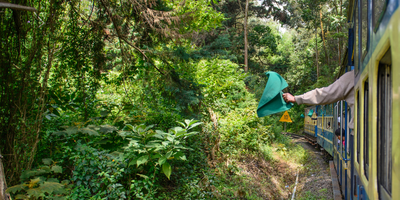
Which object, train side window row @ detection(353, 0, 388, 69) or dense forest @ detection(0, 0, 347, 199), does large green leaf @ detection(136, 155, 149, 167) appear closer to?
dense forest @ detection(0, 0, 347, 199)

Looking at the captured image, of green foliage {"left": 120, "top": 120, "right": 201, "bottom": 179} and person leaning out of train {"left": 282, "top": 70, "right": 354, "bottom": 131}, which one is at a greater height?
person leaning out of train {"left": 282, "top": 70, "right": 354, "bottom": 131}

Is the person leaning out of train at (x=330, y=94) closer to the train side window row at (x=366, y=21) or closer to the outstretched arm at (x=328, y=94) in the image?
the outstretched arm at (x=328, y=94)

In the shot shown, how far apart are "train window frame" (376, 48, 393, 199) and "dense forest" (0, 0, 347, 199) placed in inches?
109

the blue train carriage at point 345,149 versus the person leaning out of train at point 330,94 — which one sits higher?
the person leaning out of train at point 330,94

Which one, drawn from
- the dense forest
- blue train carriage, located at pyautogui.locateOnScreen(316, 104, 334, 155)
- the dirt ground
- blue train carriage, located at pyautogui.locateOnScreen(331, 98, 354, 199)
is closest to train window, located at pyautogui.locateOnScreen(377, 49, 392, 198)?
blue train carriage, located at pyautogui.locateOnScreen(331, 98, 354, 199)

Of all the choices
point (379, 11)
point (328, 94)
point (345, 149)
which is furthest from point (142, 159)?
point (379, 11)

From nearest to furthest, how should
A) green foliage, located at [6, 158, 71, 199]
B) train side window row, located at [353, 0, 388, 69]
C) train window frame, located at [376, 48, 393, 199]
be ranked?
train window frame, located at [376, 48, 393, 199], train side window row, located at [353, 0, 388, 69], green foliage, located at [6, 158, 71, 199]

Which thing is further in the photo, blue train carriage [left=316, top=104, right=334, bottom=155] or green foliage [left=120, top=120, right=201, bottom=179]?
blue train carriage [left=316, top=104, right=334, bottom=155]

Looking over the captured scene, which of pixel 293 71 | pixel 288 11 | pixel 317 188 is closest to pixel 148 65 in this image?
pixel 317 188

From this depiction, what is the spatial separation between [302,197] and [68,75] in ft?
23.4

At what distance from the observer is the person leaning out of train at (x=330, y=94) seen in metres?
2.97

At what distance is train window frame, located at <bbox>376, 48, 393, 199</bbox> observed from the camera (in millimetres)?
1455

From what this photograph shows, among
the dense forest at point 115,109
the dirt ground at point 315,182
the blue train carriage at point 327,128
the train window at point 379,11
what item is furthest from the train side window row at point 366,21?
the blue train carriage at point 327,128

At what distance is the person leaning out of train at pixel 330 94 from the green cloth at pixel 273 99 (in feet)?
0.22
